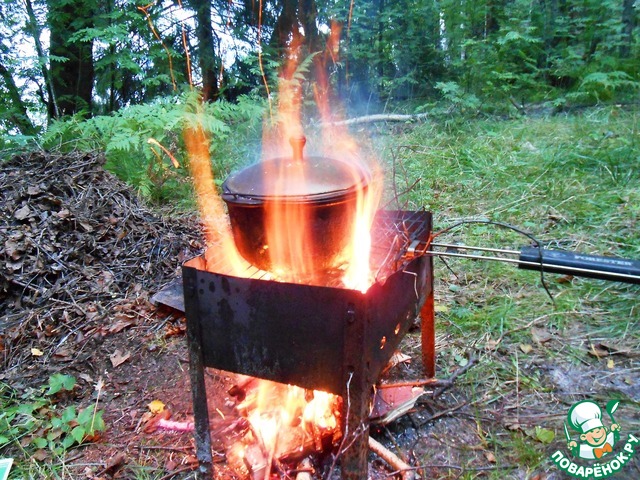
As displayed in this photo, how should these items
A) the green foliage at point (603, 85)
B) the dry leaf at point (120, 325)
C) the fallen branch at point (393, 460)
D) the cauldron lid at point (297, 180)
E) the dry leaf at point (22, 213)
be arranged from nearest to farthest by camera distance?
the cauldron lid at point (297, 180), the fallen branch at point (393, 460), the dry leaf at point (120, 325), the dry leaf at point (22, 213), the green foliage at point (603, 85)

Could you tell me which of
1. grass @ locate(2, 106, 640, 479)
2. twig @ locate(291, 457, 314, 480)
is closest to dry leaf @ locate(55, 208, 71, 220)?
grass @ locate(2, 106, 640, 479)

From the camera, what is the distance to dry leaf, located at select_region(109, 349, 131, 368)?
95.4 inches

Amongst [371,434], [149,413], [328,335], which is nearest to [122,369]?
[149,413]

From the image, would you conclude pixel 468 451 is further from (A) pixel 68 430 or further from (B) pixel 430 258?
(A) pixel 68 430

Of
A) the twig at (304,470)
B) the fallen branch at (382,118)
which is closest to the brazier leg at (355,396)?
the twig at (304,470)

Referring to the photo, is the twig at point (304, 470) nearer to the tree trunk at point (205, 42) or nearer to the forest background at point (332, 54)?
the forest background at point (332, 54)

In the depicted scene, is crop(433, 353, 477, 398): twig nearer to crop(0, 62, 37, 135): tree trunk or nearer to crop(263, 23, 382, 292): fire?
crop(263, 23, 382, 292): fire

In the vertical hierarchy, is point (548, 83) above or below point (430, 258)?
above

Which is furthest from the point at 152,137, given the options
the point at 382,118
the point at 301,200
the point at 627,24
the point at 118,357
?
the point at 627,24

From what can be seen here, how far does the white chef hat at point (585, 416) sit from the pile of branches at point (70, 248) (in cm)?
261

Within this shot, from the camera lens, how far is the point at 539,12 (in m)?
6.94

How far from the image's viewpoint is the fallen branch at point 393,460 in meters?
1.67

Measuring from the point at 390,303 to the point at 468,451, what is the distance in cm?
86

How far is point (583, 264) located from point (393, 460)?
1.03 m
